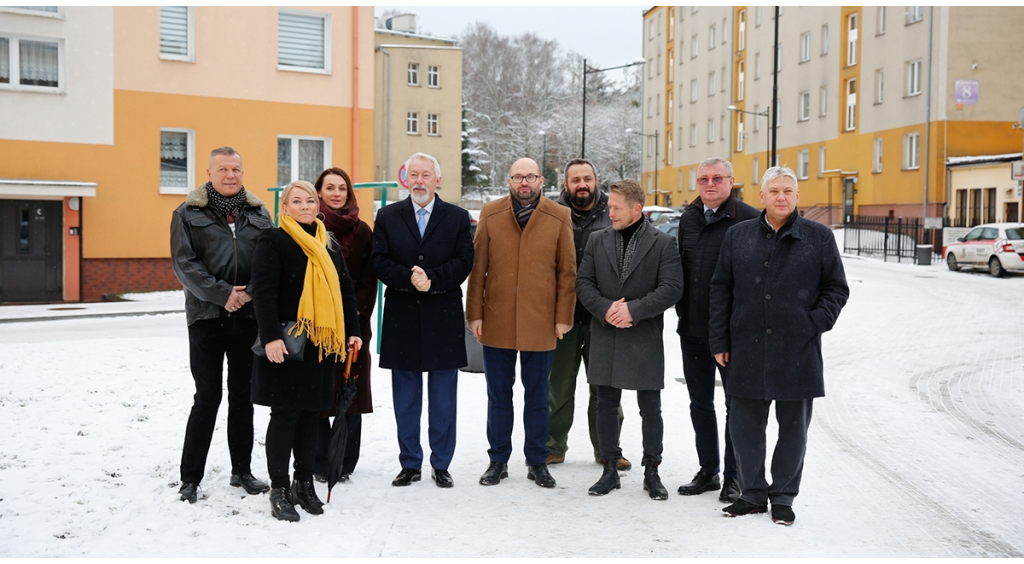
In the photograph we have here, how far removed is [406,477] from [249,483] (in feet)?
3.27

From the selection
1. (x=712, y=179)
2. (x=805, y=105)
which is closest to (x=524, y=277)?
(x=712, y=179)

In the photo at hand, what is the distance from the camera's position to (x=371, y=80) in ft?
76.0

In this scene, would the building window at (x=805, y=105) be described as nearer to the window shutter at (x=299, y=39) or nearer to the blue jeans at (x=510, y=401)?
the window shutter at (x=299, y=39)

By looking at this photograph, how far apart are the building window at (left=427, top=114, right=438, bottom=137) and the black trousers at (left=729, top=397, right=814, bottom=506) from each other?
50.8 meters

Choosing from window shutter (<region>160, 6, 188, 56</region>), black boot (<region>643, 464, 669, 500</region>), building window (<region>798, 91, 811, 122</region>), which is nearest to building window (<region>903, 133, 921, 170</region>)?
building window (<region>798, 91, 811, 122</region>)

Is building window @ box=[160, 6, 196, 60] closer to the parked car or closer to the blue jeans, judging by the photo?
the blue jeans

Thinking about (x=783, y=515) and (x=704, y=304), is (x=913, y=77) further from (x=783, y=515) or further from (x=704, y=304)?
(x=783, y=515)

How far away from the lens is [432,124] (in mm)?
55219

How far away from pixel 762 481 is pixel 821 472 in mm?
1223

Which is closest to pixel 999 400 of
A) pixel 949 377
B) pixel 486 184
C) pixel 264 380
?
pixel 949 377

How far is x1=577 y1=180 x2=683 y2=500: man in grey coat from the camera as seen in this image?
591cm

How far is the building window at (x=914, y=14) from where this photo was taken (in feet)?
124

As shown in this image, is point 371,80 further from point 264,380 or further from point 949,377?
point 264,380

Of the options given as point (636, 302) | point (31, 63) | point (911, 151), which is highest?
point (911, 151)
